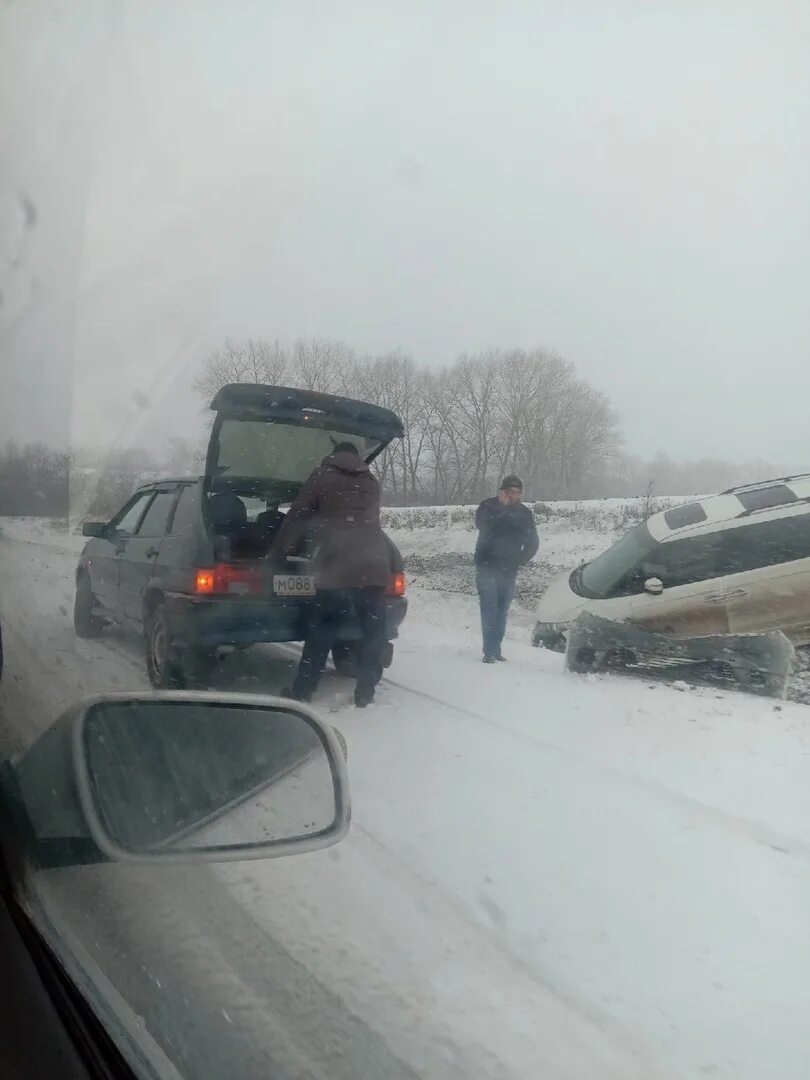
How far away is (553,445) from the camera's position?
2906 millimetres

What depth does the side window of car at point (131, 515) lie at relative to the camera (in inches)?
165

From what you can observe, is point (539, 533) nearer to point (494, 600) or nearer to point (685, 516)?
point (494, 600)

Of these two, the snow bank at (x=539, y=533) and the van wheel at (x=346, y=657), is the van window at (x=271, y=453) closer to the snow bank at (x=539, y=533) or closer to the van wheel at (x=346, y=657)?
the snow bank at (x=539, y=533)

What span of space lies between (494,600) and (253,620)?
47.3 inches

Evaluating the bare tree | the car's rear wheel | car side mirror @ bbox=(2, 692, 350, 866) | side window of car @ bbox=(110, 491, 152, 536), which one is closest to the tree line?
the bare tree

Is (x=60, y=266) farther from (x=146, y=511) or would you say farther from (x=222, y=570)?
(x=222, y=570)

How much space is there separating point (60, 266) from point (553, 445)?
285cm

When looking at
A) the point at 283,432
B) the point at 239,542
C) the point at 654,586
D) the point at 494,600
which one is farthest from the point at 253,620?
the point at 654,586

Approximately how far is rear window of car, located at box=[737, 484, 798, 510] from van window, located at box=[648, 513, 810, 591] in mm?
51

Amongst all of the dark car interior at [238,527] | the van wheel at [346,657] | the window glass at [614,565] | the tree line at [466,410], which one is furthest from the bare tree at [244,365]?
the window glass at [614,565]

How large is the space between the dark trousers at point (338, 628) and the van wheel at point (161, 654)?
644 mm

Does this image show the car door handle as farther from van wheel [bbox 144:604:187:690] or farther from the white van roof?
van wheel [bbox 144:604:187:690]

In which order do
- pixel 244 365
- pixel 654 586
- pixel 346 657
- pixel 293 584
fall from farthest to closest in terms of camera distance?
pixel 346 657 < pixel 293 584 < pixel 244 365 < pixel 654 586

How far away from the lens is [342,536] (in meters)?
3.46
